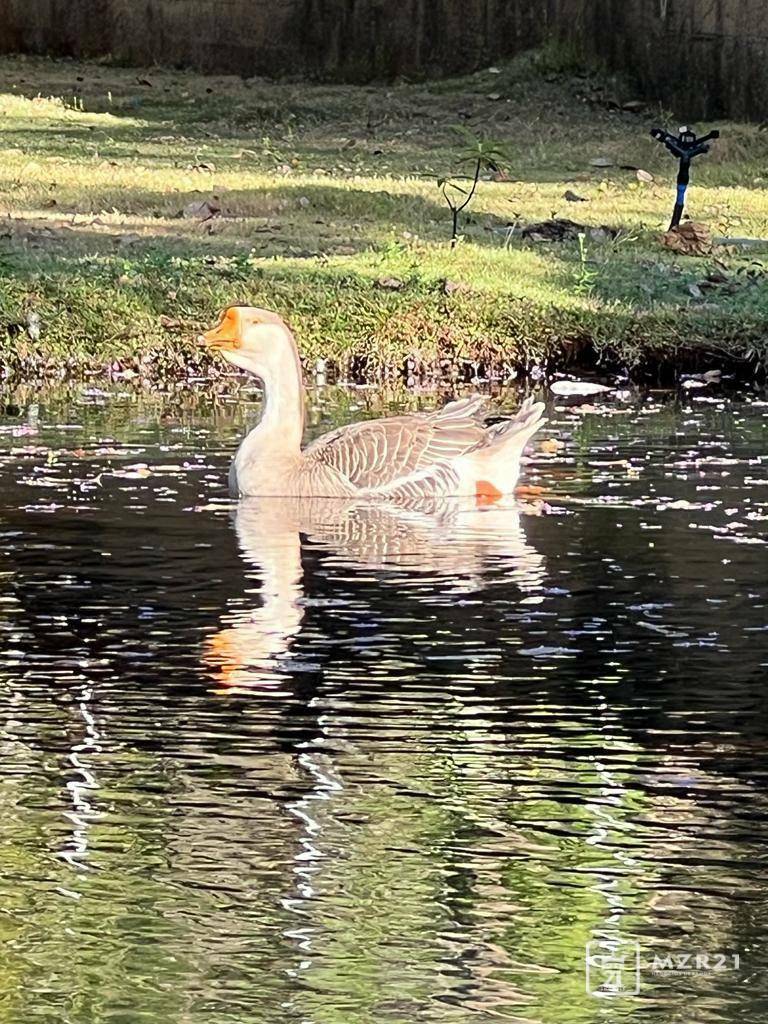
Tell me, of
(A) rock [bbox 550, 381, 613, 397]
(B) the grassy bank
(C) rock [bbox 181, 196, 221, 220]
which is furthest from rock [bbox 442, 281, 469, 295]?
(C) rock [bbox 181, 196, 221, 220]

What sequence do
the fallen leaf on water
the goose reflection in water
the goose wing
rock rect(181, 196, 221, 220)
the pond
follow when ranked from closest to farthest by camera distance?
the pond, the goose reflection in water, the goose wing, the fallen leaf on water, rock rect(181, 196, 221, 220)

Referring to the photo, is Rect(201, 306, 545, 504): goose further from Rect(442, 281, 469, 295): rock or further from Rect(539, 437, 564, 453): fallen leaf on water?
Rect(442, 281, 469, 295): rock

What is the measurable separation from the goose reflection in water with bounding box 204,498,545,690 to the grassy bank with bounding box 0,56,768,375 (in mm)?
4047

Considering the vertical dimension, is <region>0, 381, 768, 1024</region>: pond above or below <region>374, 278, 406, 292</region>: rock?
below

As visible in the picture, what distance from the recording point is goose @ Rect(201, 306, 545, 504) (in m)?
11.0

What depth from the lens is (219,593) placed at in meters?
9.08

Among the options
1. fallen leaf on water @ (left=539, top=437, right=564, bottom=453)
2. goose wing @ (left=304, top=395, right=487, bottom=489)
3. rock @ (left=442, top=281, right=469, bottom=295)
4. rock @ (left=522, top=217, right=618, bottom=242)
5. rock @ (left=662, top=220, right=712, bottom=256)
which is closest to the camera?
goose wing @ (left=304, top=395, right=487, bottom=489)

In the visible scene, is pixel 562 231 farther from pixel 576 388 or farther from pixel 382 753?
pixel 382 753

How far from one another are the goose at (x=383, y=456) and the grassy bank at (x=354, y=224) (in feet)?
12.0

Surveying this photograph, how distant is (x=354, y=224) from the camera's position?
18.9 m

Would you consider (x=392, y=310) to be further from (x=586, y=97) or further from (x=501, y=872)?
(x=586, y=97)

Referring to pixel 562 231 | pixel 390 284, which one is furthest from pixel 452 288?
pixel 562 231

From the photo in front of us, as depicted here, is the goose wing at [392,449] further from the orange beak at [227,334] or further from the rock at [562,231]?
the rock at [562,231]

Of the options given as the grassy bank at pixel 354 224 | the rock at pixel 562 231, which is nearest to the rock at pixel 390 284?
the grassy bank at pixel 354 224
